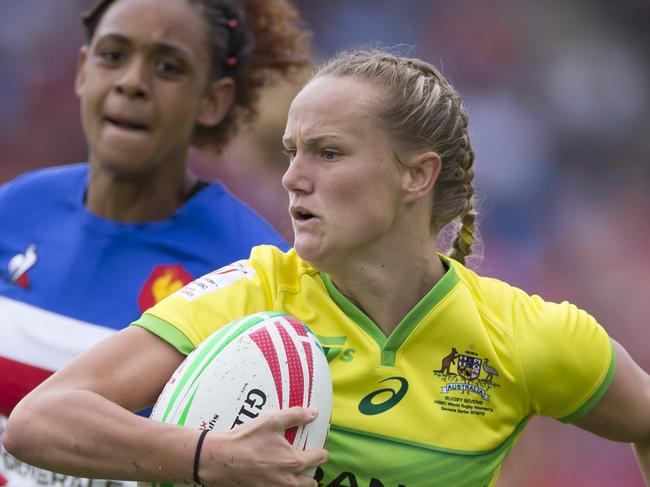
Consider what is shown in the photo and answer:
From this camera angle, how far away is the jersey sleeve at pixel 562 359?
282cm

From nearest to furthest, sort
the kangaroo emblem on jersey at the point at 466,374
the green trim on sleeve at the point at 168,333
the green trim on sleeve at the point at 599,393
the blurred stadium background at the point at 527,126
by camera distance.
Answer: the green trim on sleeve at the point at 168,333
the kangaroo emblem on jersey at the point at 466,374
the green trim on sleeve at the point at 599,393
the blurred stadium background at the point at 527,126

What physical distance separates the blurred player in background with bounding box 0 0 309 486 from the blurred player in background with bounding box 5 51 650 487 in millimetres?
1077

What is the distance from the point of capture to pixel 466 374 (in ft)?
9.18

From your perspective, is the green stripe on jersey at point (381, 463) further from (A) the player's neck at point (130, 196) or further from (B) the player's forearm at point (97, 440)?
(A) the player's neck at point (130, 196)

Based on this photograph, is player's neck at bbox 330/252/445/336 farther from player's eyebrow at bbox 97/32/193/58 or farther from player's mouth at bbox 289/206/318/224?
player's eyebrow at bbox 97/32/193/58

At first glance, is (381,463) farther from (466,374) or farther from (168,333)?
(168,333)

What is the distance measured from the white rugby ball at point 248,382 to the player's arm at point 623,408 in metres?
0.82

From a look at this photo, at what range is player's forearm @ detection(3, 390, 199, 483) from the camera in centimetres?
235

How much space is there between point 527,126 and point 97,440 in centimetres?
586

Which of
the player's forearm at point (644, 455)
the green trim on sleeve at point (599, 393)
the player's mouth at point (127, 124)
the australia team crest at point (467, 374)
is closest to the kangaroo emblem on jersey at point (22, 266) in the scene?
the player's mouth at point (127, 124)

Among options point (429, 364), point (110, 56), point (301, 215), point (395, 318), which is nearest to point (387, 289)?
point (395, 318)

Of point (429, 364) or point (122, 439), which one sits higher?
point (429, 364)

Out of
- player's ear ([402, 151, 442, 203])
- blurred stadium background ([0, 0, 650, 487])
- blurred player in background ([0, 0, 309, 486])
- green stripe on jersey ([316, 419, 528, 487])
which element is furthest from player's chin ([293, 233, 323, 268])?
blurred stadium background ([0, 0, 650, 487])

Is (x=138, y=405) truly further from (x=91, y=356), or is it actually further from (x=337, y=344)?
(x=337, y=344)
